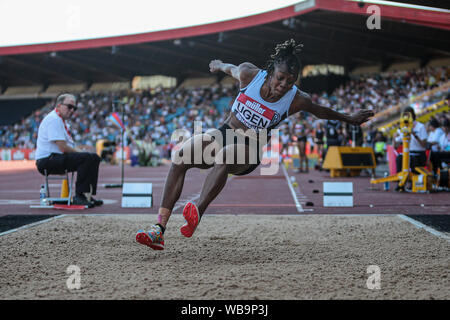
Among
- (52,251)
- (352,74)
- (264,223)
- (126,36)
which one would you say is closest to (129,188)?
(264,223)

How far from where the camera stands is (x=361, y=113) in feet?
14.5

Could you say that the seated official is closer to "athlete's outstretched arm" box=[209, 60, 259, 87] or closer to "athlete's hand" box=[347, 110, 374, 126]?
"athlete's outstretched arm" box=[209, 60, 259, 87]

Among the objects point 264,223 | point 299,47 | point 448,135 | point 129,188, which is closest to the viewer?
point 299,47

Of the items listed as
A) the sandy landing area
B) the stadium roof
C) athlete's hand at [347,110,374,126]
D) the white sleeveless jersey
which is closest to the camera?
the sandy landing area

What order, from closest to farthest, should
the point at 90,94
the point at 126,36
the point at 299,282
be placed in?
the point at 299,282 < the point at 126,36 < the point at 90,94

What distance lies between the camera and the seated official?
275 inches

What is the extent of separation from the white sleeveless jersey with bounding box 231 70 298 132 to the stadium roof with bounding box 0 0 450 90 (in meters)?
15.2

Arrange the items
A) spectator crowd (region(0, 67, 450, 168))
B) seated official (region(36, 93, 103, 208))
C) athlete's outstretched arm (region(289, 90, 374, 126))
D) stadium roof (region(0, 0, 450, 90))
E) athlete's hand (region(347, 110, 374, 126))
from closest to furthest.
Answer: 1. athlete's outstretched arm (region(289, 90, 374, 126))
2. athlete's hand (region(347, 110, 374, 126))
3. seated official (region(36, 93, 103, 208))
4. stadium roof (region(0, 0, 450, 90))
5. spectator crowd (region(0, 67, 450, 168))

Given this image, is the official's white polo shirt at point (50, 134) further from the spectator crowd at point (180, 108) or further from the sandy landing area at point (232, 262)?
the spectator crowd at point (180, 108)

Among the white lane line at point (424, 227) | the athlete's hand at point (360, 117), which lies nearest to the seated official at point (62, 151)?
the athlete's hand at point (360, 117)

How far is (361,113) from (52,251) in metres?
3.04

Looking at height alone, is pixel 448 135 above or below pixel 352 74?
below

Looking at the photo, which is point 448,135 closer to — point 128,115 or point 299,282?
point 299,282

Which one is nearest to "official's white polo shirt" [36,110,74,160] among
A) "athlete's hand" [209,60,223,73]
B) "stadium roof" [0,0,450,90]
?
"athlete's hand" [209,60,223,73]
